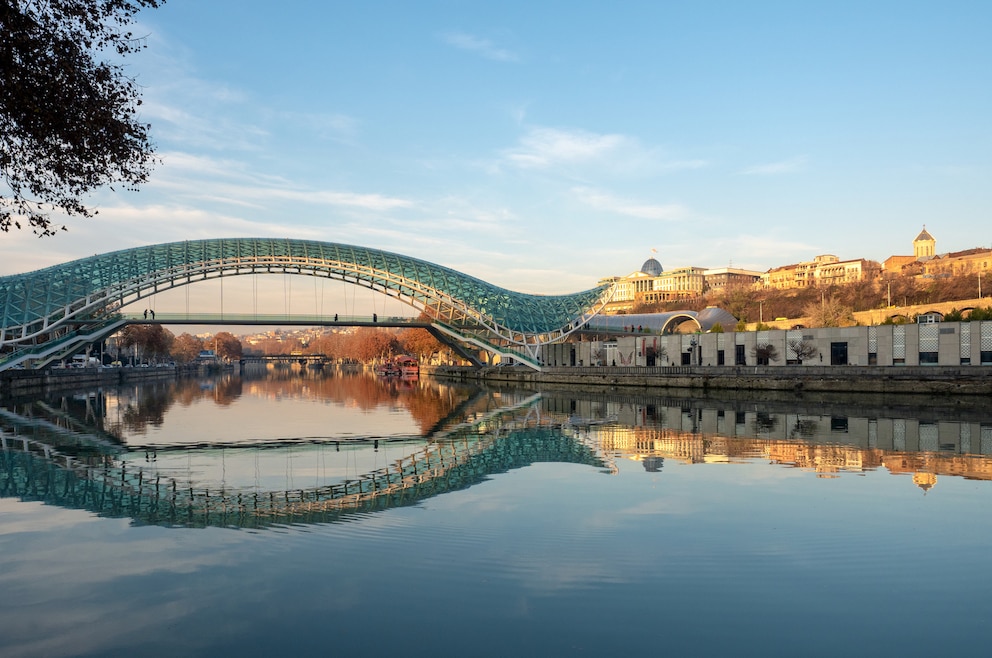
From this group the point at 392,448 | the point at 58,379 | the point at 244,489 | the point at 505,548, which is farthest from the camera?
the point at 58,379

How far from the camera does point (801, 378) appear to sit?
47.4 meters

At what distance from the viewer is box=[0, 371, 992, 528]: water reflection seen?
52.4 ft

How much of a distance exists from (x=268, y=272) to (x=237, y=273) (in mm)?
2831

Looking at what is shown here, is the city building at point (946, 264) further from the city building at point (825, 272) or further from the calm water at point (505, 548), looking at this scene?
the calm water at point (505, 548)

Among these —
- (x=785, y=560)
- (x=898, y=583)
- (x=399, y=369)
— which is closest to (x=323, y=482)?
(x=785, y=560)

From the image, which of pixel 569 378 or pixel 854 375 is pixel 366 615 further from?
pixel 569 378

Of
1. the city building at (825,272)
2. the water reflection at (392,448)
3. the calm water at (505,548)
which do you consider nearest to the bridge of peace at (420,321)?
the water reflection at (392,448)

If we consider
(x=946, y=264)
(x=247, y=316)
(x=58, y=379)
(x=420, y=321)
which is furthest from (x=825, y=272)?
(x=58, y=379)

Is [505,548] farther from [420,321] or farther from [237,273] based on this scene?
[420,321]

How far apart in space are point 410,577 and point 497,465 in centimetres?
1070

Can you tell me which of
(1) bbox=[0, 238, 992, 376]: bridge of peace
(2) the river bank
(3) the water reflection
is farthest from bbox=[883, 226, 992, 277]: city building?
(2) the river bank

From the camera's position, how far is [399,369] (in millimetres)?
122625

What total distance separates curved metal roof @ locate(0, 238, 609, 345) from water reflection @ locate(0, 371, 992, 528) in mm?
27752

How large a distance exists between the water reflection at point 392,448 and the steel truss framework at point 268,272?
27.9m
